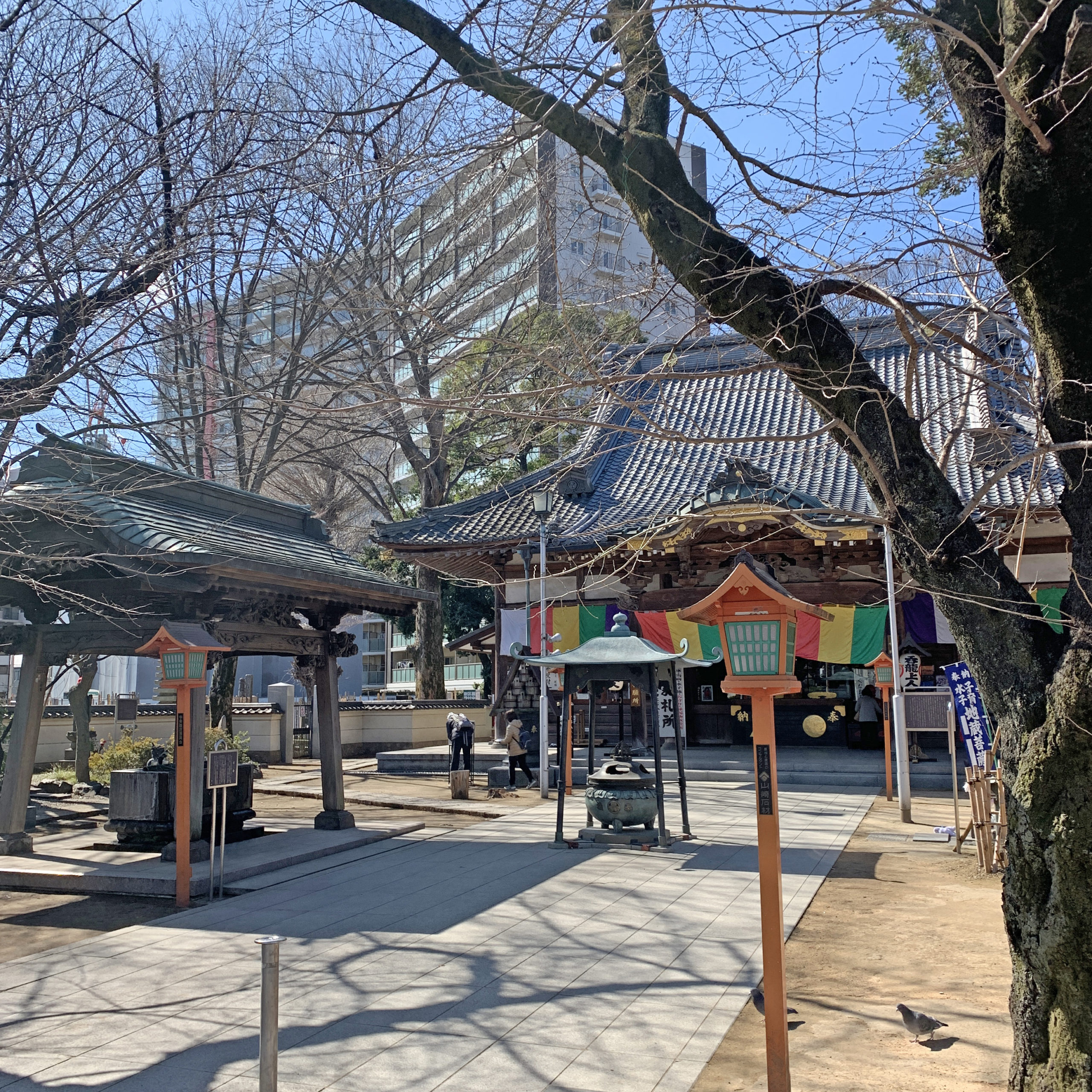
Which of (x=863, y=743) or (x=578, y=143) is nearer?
(x=578, y=143)

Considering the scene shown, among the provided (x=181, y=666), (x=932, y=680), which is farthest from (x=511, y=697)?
(x=181, y=666)

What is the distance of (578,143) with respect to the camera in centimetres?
512

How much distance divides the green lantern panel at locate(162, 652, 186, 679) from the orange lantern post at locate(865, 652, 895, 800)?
31.6ft

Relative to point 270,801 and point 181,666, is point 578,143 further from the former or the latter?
point 270,801

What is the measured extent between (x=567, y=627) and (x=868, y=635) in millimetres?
5687

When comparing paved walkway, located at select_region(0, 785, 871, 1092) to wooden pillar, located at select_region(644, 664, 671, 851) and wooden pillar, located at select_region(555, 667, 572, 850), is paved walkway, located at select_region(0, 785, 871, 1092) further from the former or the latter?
wooden pillar, located at select_region(555, 667, 572, 850)

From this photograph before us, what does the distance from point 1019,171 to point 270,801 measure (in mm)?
14659

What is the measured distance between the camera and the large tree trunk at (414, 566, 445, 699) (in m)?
25.1

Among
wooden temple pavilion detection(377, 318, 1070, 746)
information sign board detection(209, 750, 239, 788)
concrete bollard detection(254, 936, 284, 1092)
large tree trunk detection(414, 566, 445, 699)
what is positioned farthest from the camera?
large tree trunk detection(414, 566, 445, 699)

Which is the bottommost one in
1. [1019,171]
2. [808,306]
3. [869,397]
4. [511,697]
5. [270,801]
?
[270,801]

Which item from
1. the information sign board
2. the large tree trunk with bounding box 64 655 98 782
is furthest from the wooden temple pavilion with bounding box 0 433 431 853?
the large tree trunk with bounding box 64 655 98 782

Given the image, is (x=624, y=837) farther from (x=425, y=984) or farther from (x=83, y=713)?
(x=83, y=713)

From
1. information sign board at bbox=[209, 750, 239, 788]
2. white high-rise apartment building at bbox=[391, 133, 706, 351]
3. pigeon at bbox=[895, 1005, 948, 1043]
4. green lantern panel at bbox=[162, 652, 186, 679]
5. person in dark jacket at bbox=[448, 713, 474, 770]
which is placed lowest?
pigeon at bbox=[895, 1005, 948, 1043]

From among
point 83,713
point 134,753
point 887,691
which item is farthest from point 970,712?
point 83,713
